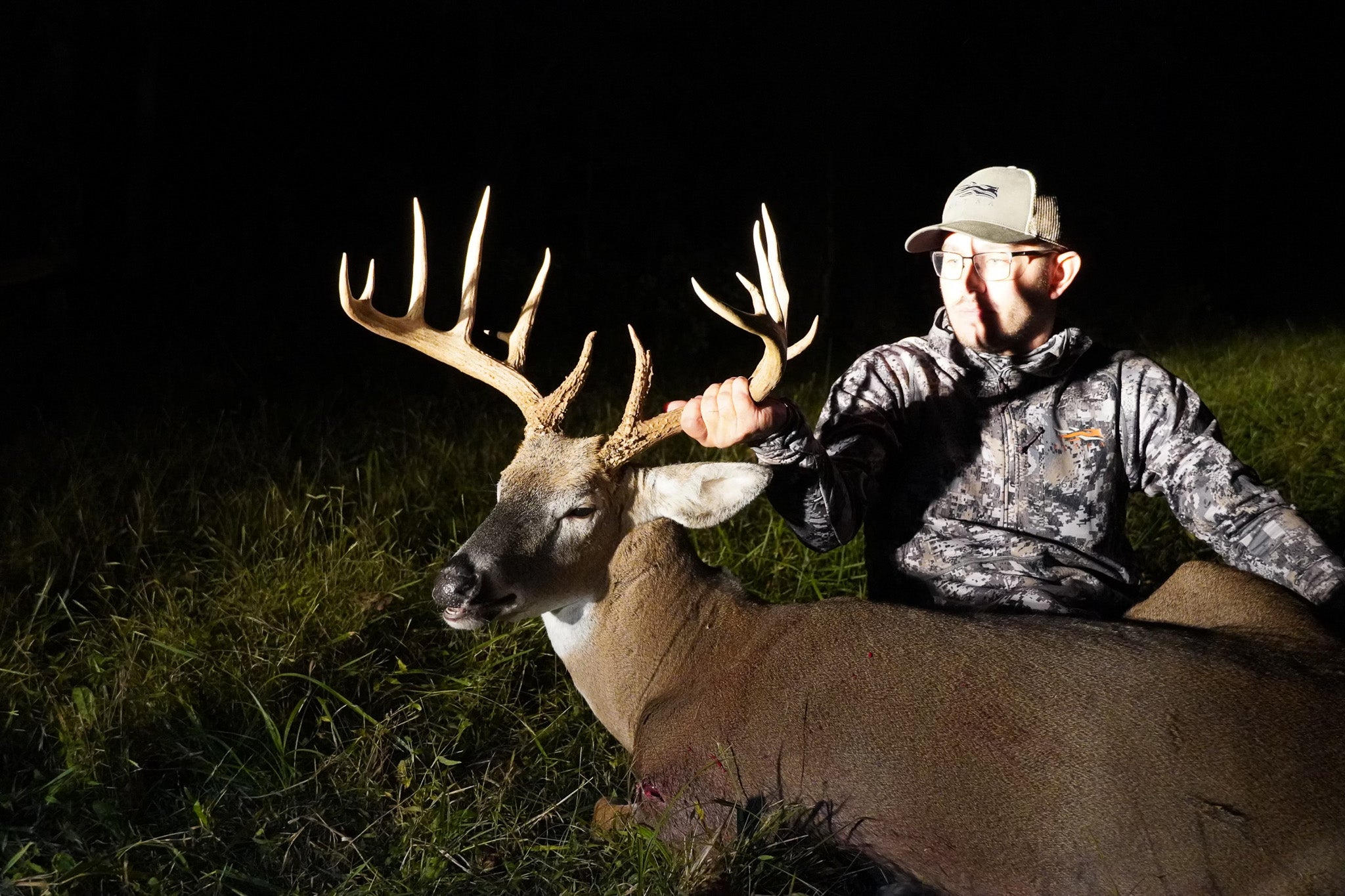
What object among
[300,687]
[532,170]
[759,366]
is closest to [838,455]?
[759,366]

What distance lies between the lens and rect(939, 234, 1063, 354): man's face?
2.91 metres

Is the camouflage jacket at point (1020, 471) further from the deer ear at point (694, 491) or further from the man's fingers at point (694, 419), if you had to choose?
the man's fingers at point (694, 419)

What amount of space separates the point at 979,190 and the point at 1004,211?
9 cm

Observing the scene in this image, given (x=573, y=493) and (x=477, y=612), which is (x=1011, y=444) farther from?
(x=477, y=612)

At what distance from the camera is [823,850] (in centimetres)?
223

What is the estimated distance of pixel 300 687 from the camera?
305 cm

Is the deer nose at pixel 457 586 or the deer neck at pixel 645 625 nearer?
the deer nose at pixel 457 586

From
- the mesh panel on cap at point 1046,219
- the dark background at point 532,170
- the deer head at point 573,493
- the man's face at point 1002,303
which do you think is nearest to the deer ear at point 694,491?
the deer head at point 573,493

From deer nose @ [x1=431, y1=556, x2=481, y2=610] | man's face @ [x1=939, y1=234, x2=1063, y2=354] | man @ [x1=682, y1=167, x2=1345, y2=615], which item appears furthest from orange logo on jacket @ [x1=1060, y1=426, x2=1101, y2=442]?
deer nose @ [x1=431, y1=556, x2=481, y2=610]

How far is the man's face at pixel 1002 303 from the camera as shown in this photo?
291 centimetres

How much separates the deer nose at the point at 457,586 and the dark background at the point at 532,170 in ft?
12.0

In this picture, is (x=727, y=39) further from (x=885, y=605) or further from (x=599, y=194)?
(x=885, y=605)

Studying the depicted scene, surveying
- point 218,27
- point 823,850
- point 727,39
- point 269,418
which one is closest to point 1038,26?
point 727,39

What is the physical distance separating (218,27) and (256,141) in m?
0.80
